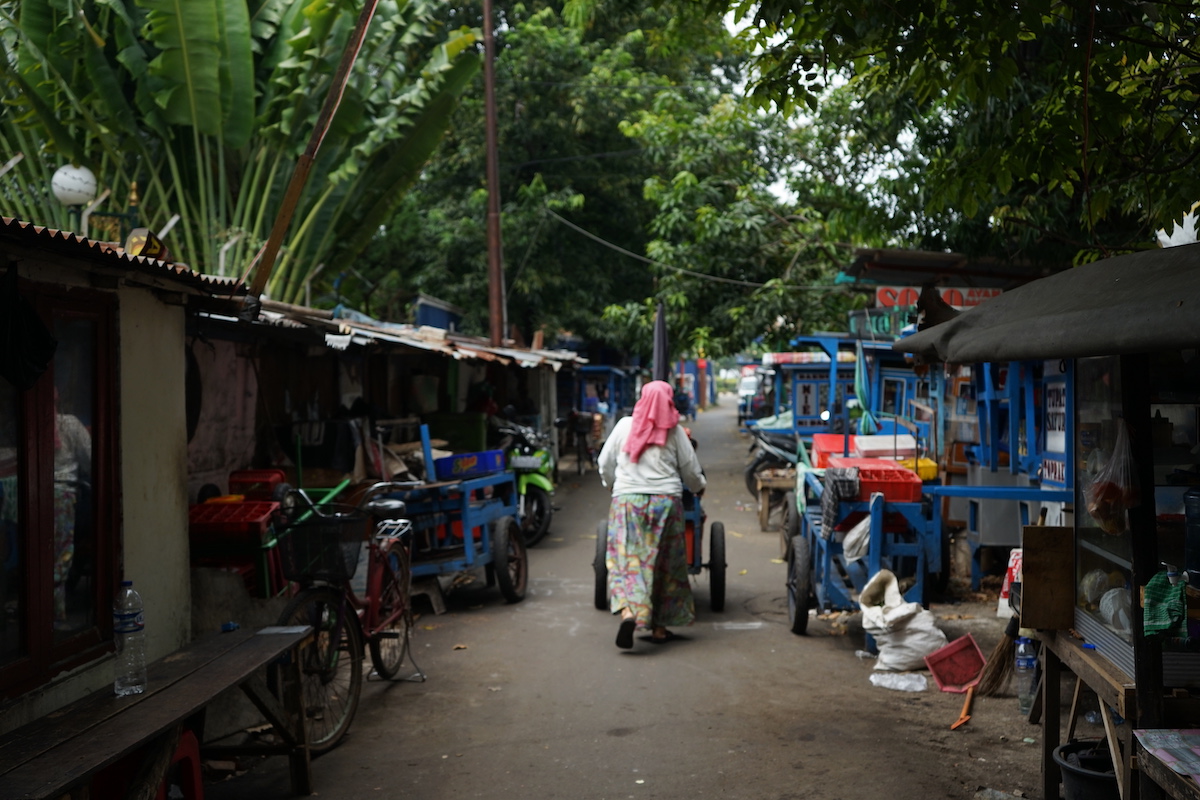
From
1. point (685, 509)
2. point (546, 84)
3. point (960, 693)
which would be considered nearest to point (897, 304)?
point (685, 509)

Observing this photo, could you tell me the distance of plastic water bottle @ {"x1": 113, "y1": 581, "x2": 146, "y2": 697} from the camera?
14.2 feet

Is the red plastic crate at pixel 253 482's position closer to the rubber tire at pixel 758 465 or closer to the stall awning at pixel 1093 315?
the stall awning at pixel 1093 315

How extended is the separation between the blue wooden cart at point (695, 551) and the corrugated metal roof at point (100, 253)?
14.9 feet

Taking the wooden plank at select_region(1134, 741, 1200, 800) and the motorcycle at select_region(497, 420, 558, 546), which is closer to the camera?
the wooden plank at select_region(1134, 741, 1200, 800)

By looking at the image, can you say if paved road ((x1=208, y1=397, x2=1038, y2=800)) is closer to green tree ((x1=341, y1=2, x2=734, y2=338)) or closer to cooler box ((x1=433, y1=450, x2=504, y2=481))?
cooler box ((x1=433, y1=450, x2=504, y2=481))

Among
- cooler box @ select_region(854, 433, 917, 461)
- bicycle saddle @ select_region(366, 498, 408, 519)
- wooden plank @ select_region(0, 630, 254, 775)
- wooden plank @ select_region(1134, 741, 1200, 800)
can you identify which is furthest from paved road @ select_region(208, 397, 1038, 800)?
cooler box @ select_region(854, 433, 917, 461)

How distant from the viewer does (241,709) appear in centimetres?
593

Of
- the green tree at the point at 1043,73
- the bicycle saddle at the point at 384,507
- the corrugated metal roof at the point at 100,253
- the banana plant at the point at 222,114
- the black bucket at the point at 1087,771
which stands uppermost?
the banana plant at the point at 222,114

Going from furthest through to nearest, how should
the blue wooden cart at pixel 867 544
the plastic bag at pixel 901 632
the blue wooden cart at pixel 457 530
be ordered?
the blue wooden cart at pixel 457 530, the blue wooden cart at pixel 867 544, the plastic bag at pixel 901 632

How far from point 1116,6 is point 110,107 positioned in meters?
9.92

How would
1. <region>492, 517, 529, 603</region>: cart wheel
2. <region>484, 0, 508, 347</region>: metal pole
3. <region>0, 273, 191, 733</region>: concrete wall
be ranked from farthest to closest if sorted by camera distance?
<region>484, 0, 508, 347</region>: metal pole
<region>492, 517, 529, 603</region>: cart wheel
<region>0, 273, 191, 733</region>: concrete wall

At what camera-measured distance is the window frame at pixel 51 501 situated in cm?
414

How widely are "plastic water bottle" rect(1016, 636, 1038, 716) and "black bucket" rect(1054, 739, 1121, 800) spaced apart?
1.52m

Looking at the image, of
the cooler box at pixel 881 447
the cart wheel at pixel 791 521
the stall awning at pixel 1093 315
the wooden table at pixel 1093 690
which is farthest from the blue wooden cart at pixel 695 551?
the stall awning at pixel 1093 315
